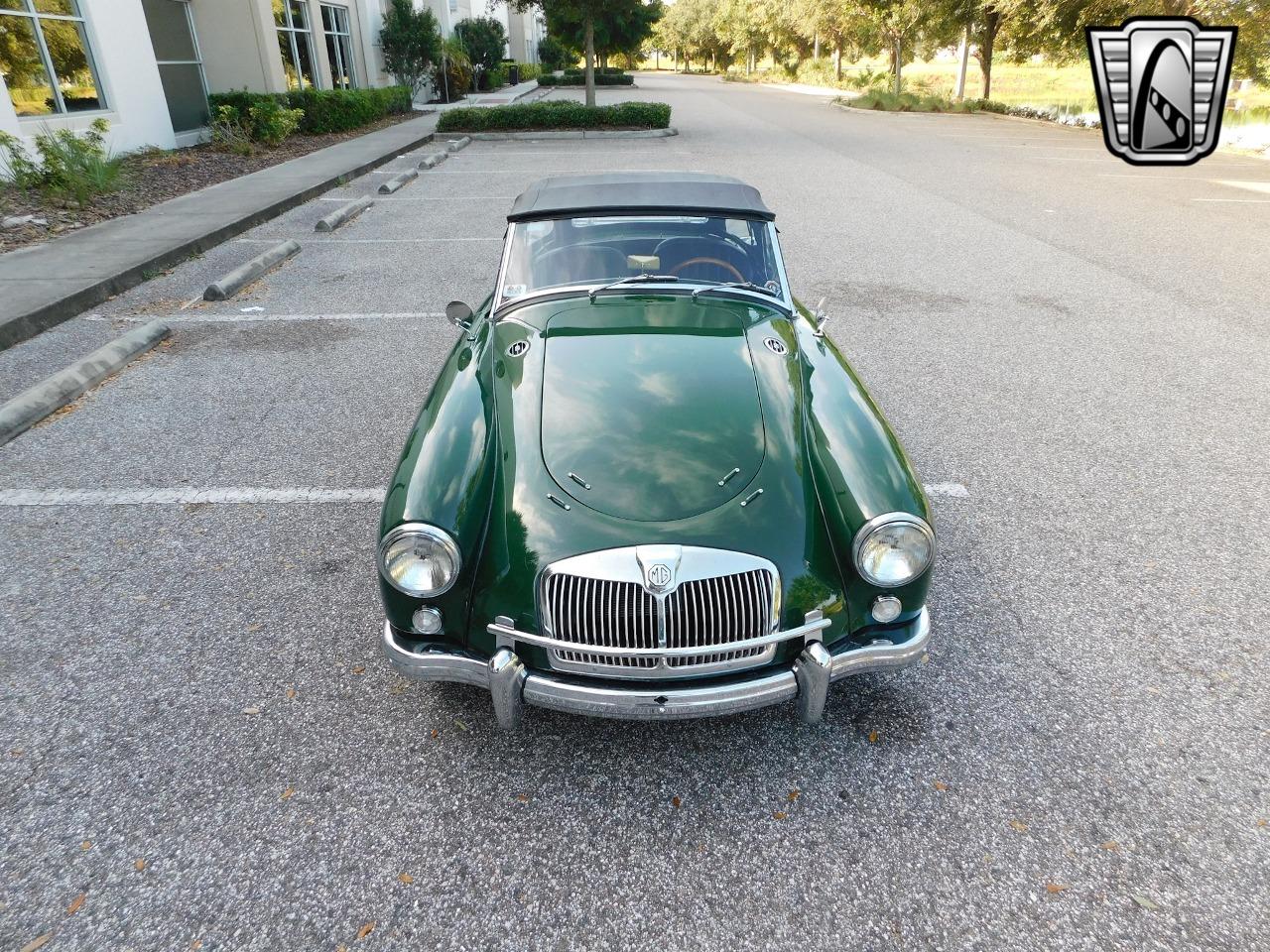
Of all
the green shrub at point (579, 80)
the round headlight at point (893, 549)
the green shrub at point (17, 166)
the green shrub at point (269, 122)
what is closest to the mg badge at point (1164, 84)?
the round headlight at point (893, 549)

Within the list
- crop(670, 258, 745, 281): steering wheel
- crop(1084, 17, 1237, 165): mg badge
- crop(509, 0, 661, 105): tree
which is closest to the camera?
crop(670, 258, 745, 281): steering wheel

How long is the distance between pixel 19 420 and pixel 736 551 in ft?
16.2

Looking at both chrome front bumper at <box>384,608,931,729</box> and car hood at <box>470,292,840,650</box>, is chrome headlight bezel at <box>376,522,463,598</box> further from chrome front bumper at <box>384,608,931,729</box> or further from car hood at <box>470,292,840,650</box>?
chrome front bumper at <box>384,608,931,729</box>

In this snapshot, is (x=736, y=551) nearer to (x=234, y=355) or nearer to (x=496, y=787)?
(x=496, y=787)

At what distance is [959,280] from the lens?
823cm

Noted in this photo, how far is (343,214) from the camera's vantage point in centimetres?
1084

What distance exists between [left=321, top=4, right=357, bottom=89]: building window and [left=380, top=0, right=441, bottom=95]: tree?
82.2 inches

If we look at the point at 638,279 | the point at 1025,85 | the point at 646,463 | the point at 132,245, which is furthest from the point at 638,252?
the point at 1025,85

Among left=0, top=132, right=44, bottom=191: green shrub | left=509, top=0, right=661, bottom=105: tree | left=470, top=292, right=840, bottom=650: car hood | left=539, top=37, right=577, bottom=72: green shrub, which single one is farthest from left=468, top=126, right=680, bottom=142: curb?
left=539, top=37, right=577, bottom=72: green shrub

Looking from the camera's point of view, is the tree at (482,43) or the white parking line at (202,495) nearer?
the white parking line at (202,495)

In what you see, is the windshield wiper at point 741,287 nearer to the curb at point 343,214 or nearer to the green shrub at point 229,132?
the curb at point 343,214

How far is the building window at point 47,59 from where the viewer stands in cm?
1129

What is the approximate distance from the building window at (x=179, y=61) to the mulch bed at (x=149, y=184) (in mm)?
1432

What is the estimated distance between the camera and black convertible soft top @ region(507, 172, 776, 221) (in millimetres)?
3869
